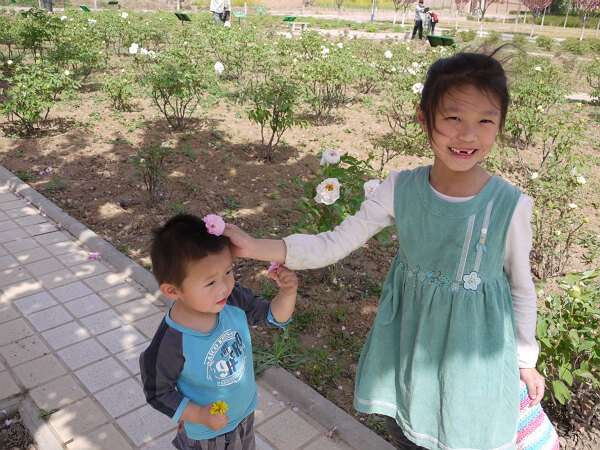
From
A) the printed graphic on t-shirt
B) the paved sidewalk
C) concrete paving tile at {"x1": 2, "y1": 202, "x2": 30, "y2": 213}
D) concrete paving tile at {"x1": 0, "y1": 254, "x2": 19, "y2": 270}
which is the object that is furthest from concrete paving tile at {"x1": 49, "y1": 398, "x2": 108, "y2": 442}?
concrete paving tile at {"x1": 2, "y1": 202, "x2": 30, "y2": 213}

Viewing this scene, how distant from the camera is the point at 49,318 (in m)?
3.53

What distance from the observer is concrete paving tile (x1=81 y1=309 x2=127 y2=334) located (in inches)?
136

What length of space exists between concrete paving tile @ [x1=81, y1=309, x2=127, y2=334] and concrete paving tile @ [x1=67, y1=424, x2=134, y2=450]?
35.5 inches

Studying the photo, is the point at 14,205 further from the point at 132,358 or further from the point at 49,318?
the point at 132,358

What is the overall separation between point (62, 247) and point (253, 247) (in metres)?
3.37

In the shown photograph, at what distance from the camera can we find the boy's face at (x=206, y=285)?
5.14 ft

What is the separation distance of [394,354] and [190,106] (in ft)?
24.0

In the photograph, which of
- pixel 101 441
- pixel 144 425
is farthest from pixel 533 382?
pixel 101 441

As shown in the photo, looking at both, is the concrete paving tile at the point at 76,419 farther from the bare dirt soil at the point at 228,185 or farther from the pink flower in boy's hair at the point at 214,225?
the pink flower in boy's hair at the point at 214,225

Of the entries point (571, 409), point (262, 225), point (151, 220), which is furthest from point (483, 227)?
point (151, 220)

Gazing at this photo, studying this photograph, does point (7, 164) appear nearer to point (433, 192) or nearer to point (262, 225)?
point (262, 225)

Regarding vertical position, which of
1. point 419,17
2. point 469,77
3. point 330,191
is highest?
point 419,17

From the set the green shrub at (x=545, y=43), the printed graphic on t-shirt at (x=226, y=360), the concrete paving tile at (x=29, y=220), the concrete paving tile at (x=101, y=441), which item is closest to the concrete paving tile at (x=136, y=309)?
the concrete paving tile at (x=101, y=441)

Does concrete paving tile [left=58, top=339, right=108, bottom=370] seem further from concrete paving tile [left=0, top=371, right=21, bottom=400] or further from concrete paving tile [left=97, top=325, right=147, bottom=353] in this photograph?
concrete paving tile [left=0, top=371, right=21, bottom=400]
